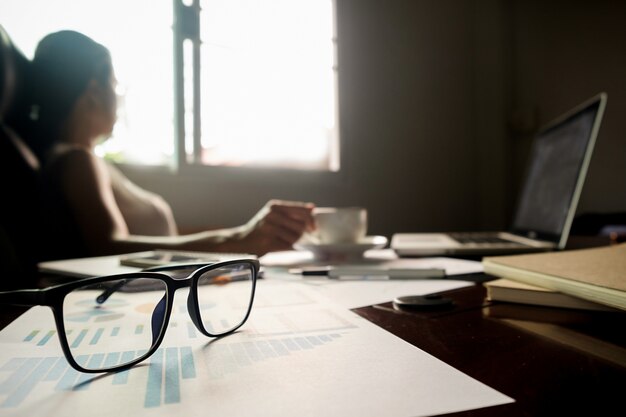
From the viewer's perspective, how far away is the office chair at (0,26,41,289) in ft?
3.51

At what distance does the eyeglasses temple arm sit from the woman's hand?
2.28 feet

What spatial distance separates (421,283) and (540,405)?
39cm

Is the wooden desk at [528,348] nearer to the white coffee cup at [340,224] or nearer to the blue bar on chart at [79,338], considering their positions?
the blue bar on chart at [79,338]

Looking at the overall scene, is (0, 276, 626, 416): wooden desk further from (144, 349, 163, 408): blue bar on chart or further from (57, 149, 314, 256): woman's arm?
(57, 149, 314, 256): woman's arm

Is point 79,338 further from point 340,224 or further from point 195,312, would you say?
point 340,224

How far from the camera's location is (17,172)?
3.51 feet

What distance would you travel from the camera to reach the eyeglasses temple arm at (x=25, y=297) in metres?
0.30

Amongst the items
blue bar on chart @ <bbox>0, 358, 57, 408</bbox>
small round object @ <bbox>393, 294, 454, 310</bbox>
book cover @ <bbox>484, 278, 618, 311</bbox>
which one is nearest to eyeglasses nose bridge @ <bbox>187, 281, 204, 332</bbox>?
blue bar on chart @ <bbox>0, 358, 57, 408</bbox>

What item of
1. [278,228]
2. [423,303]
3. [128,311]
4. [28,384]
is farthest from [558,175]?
[28,384]

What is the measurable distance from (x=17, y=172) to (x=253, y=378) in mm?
→ 1088

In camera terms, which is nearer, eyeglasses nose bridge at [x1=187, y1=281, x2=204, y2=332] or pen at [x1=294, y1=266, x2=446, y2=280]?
eyeglasses nose bridge at [x1=187, y1=281, x2=204, y2=332]

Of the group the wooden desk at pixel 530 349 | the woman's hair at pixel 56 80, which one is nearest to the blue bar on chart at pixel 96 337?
the wooden desk at pixel 530 349

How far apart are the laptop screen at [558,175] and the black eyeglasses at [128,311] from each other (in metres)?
0.74

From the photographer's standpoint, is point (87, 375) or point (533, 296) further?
point (533, 296)
